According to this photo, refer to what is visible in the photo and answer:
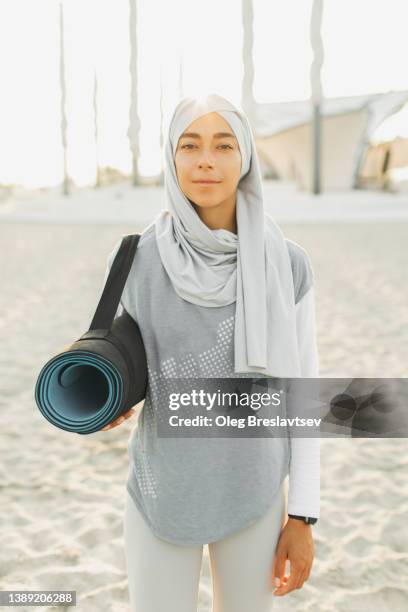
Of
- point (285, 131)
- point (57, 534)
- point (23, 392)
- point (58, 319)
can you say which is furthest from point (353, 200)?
point (57, 534)

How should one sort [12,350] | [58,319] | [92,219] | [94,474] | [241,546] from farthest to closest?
[92,219] < [58,319] < [12,350] < [94,474] < [241,546]

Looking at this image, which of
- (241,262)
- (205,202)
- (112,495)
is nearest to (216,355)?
(241,262)

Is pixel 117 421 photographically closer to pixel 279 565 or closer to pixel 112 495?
pixel 279 565

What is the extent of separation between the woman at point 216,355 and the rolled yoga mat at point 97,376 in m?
0.10

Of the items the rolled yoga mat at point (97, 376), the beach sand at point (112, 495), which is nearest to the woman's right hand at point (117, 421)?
the rolled yoga mat at point (97, 376)

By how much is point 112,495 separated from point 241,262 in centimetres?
246

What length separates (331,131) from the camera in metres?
32.7

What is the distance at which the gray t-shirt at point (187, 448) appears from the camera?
1.34m

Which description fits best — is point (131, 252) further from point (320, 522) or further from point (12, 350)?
point (12, 350)

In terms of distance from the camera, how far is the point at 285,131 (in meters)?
34.5

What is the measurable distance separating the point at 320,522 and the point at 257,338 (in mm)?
2201

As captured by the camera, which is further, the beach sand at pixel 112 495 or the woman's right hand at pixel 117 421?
the beach sand at pixel 112 495

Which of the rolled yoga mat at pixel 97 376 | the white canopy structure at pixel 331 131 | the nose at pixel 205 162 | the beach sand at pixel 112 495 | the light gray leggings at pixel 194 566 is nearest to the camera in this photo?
the rolled yoga mat at pixel 97 376

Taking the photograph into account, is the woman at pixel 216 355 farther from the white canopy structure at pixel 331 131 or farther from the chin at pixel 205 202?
the white canopy structure at pixel 331 131
